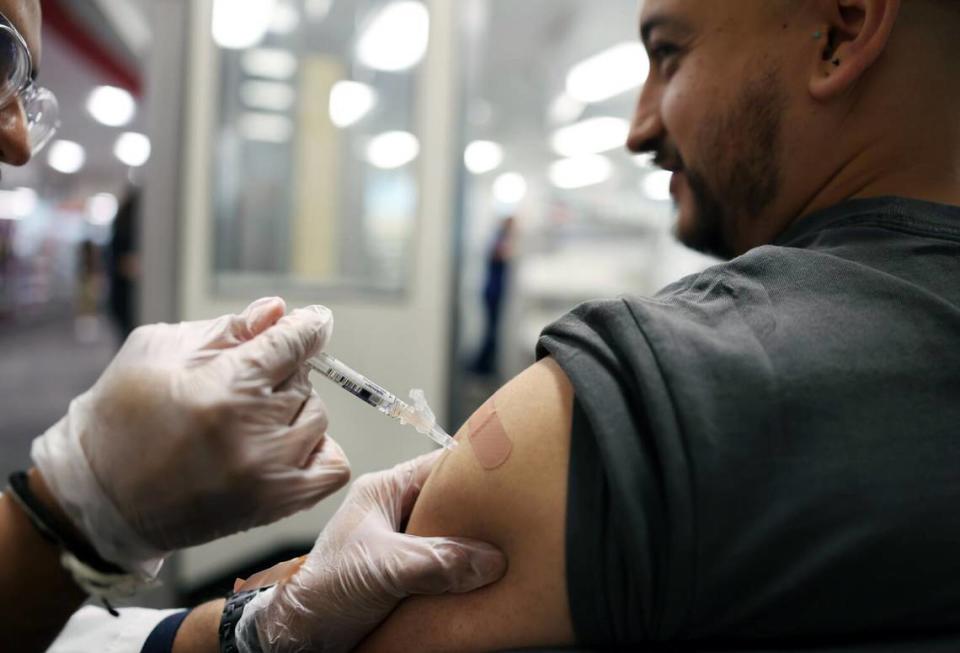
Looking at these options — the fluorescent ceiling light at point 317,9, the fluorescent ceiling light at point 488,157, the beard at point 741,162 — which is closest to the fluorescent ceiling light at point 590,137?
the fluorescent ceiling light at point 488,157

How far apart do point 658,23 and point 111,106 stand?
298 inches

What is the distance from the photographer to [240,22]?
92.7 inches

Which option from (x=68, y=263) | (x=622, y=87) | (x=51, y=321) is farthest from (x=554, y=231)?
(x=68, y=263)

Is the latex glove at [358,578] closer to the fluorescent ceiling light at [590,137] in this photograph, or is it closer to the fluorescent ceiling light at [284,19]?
the fluorescent ceiling light at [284,19]

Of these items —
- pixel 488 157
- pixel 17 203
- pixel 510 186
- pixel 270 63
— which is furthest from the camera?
pixel 17 203

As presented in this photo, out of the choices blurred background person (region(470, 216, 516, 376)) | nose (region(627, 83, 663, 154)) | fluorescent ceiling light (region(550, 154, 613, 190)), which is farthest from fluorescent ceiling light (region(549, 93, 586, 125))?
nose (region(627, 83, 663, 154))

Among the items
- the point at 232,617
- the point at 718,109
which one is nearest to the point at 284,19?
the point at 718,109

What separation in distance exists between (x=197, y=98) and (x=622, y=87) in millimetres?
5817

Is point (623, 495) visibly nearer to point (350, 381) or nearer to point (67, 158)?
point (350, 381)

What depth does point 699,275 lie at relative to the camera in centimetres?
73

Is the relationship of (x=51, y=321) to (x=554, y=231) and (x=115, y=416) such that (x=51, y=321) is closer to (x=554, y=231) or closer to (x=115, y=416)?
(x=554, y=231)

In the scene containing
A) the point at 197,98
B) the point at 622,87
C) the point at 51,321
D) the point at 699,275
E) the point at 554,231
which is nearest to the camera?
the point at 699,275

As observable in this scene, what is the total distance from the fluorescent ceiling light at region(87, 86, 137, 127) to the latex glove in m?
7.01

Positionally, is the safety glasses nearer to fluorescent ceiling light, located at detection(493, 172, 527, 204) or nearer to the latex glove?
the latex glove
